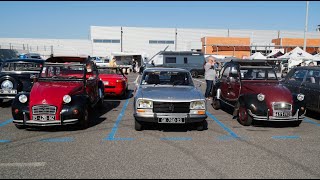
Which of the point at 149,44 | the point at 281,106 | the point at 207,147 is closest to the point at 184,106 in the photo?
the point at 207,147

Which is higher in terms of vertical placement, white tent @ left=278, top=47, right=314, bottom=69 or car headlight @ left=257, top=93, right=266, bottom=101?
white tent @ left=278, top=47, right=314, bottom=69

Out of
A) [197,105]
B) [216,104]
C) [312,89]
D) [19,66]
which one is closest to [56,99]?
[197,105]

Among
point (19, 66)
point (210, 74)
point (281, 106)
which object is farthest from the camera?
point (210, 74)

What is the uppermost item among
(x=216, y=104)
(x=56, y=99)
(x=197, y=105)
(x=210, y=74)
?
(x=210, y=74)

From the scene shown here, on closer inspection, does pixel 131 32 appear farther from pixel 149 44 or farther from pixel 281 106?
pixel 281 106

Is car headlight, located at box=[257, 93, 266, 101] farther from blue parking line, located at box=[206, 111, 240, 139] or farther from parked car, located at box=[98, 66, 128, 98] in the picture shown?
parked car, located at box=[98, 66, 128, 98]

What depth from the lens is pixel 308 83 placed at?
8.88 m

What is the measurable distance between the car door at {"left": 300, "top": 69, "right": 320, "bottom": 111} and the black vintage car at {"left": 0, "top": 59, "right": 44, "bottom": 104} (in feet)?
26.2

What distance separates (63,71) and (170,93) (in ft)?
11.6

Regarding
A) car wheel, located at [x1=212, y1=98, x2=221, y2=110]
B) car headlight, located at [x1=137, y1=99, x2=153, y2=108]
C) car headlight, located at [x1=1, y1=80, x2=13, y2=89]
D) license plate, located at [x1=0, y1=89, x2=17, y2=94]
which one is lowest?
car wheel, located at [x1=212, y1=98, x2=221, y2=110]

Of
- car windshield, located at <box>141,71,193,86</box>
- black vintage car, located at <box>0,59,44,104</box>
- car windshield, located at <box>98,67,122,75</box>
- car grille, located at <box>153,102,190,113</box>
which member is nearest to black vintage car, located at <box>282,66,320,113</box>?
car windshield, located at <box>141,71,193,86</box>

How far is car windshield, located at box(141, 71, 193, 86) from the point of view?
7.74 metres

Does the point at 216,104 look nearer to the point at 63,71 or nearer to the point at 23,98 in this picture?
the point at 63,71

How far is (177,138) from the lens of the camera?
621 cm
